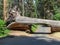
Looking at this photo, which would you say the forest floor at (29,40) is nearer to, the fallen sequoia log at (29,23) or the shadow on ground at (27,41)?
the shadow on ground at (27,41)

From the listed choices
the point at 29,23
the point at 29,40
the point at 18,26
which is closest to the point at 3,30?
the point at 18,26

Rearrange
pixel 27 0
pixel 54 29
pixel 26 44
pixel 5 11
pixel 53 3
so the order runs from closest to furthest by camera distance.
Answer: pixel 26 44, pixel 54 29, pixel 5 11, pixel 53 3, pixel 27 0

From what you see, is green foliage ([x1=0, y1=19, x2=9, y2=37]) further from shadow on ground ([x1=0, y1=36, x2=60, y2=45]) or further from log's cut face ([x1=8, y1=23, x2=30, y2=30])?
shadow on ground ([x1=0, y1=36, x2=60, y2=45])

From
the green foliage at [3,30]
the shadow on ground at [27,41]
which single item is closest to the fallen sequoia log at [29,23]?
the green foliage at [3,30]

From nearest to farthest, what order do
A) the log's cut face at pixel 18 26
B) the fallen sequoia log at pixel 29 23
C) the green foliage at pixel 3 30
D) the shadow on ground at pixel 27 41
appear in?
the shadow on ground at pixel 27 41
the green foliage at pixel 3 30
the fallen sequoia log at pixel 29 23
the log's cut face at pixel 18 26

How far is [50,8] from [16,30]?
2342cm

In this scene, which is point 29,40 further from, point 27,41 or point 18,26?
point 18,26

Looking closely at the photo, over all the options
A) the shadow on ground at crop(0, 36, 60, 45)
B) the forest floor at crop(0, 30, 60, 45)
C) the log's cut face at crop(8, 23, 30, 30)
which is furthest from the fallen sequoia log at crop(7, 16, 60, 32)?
the shadow on ground at crop(0, 36, 60, 45)

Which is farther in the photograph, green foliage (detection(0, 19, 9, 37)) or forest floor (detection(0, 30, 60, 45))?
green foliage (detection(0, 19, 9, 37))

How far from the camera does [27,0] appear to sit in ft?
150

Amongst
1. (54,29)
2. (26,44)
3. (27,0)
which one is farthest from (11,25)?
(27,0)

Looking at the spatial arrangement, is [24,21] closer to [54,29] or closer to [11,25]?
[11,25]

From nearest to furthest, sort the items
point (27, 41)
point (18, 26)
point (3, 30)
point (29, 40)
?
point (27, 41) → point (29, 40) → point (3, 30) → point (18, 26)

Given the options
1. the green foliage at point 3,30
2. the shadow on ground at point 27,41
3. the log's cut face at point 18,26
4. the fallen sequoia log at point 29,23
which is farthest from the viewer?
the log's cut face at point 18,26
